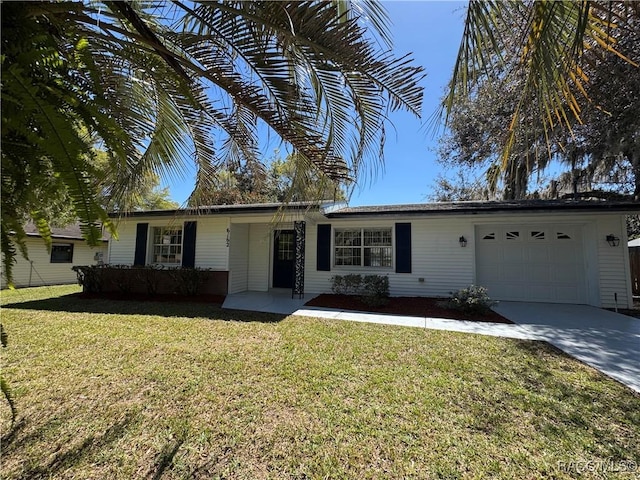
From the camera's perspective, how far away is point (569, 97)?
57.2 inches

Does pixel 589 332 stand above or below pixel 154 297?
below

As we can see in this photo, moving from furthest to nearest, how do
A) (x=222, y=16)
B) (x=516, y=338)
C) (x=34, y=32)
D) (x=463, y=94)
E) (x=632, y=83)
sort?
(x=632, y=83)
(x=516, y=338)
(x=222, y=16)
(x=463, y=94)
(x=34, y=32)

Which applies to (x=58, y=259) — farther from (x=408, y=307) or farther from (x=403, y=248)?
(x=408, y=307)

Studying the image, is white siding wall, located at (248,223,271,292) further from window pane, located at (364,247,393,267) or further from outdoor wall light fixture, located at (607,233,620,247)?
outdoor wall light fixture, located at (607,233,620,247)

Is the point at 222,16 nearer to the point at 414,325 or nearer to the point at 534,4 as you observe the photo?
the point at 534,4

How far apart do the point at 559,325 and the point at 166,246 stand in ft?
40.0

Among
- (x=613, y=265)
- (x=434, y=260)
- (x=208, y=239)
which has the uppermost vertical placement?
(x=208, y=239)

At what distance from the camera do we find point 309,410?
2945mm

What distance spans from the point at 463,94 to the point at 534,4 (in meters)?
0.54

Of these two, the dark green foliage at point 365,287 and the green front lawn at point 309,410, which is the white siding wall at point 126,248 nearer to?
the green front lawn at point 309,410

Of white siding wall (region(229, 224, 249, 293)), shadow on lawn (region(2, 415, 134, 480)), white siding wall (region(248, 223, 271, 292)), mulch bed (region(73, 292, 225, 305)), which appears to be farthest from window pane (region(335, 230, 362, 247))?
shadow on lawn (region(2, 415, 134, 480))

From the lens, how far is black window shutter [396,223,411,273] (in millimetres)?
9414

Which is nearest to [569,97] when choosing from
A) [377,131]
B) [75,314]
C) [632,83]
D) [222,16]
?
[377,131]

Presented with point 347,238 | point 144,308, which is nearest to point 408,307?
point 347,238
